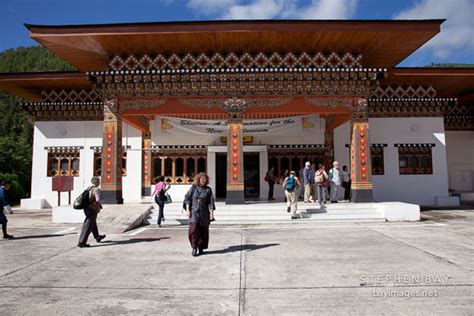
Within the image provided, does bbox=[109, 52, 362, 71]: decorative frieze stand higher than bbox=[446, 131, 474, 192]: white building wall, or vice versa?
bbox=[109, 52, 362, 71]: decorative frieze

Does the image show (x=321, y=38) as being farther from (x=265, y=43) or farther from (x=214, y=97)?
(x=214, y=97)

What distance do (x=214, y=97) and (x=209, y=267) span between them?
7.46 m

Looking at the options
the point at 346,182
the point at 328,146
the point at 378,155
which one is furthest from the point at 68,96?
the point at 378,155

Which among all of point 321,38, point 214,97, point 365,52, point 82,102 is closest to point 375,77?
point 365,52

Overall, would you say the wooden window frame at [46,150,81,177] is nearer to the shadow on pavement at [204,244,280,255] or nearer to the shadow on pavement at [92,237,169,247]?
the shadow on pavement at [92,237,169,247]

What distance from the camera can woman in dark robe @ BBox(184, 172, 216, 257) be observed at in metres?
5.55

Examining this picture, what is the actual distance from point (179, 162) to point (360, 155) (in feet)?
25.5

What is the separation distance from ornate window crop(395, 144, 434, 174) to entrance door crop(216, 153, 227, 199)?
299 inches

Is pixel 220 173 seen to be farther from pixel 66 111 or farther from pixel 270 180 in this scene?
pixel 66 111

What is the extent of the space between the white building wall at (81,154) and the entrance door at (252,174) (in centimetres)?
479

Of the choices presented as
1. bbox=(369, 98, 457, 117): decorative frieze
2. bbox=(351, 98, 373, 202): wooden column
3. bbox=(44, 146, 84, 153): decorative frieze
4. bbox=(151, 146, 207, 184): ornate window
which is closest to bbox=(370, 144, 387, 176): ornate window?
bbox=(369, 98, 457, 117): decorative frieze

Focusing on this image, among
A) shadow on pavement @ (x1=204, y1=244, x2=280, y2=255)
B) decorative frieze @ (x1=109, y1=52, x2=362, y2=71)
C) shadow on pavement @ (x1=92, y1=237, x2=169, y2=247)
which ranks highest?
A: decorative frieze @ (x1=109, y1=52, x2=362, y2=71)

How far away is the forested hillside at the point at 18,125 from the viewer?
22.2 metres

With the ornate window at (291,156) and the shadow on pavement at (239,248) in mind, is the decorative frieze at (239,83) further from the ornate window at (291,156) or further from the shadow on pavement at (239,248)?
the shadow on pavement at (239,248)
